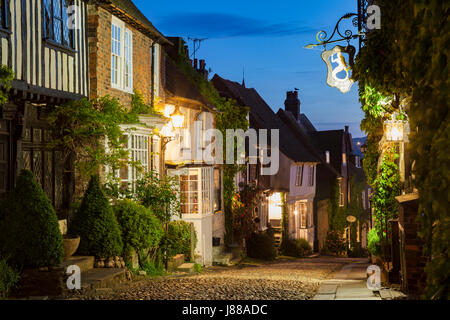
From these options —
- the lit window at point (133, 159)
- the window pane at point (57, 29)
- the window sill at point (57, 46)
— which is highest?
the window pane at point (57, 29)

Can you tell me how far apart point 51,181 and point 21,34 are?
3.33 m

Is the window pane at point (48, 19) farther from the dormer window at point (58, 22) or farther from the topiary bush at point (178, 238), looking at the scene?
the topiary bush at point (178, 238)

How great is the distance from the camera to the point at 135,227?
11508 millimetres

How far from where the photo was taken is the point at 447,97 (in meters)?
3.25

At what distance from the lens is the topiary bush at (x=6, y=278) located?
7601 mm

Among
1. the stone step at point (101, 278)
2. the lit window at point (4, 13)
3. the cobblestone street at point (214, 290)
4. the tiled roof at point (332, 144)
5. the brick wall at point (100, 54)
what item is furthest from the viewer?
the tiled roof at point (332, 144)

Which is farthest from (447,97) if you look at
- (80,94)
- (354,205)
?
(354,205)

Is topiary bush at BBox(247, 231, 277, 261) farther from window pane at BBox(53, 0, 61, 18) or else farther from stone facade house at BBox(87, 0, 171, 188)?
window pane at BBox(53, 0, 61, 18)

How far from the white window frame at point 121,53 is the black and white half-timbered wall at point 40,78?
45.3 inches

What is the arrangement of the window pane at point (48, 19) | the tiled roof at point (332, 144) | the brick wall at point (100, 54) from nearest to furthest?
the window pane at point (48, 19) < the brick wall at point (100, 54) < the tiled roof at point (332, 144)

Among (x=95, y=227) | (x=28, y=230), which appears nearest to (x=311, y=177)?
(x=95, y=227)

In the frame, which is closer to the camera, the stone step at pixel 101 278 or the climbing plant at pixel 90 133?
the stone step at pixel 101 278

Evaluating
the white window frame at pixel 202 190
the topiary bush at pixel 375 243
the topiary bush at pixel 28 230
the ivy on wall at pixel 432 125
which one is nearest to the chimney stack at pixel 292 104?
the white window frame at pixel 202 190

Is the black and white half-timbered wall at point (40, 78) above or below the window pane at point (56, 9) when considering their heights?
below
